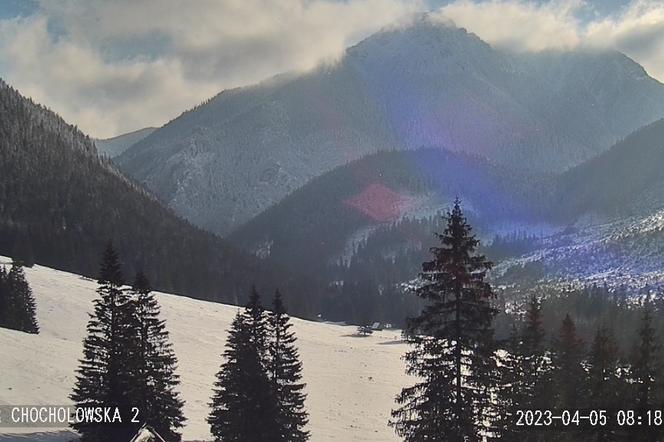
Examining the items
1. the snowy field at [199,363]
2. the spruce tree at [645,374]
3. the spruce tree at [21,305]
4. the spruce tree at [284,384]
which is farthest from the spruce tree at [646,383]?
the spruce tree at [21,305]

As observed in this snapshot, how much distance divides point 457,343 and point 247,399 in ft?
45.7

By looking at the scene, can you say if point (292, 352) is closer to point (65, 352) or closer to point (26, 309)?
point (65, 352)

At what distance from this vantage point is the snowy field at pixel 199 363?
3656cm

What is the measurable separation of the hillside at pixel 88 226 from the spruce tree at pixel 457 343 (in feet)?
390

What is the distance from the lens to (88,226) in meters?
161

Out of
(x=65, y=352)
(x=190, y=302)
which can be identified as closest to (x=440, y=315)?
(x=65, y=352)

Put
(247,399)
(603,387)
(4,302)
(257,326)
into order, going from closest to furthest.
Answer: (603,387)
(247,399)
(257,326)
(4,302)

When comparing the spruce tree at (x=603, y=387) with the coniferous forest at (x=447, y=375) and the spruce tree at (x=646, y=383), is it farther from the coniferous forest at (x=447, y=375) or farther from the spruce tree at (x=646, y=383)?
the spruce tree at (x=646, y=383)

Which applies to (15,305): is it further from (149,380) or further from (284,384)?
(284,384)

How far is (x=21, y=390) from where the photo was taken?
32031 millimetres

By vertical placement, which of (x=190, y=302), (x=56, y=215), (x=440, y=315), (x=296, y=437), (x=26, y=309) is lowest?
(x=296, y=437)

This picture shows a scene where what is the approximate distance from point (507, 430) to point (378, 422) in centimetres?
2504

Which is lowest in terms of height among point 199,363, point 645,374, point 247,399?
point 247,399

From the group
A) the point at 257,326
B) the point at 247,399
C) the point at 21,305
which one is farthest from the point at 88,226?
the point at 247,399
